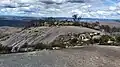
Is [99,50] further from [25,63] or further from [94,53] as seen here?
[25,63]

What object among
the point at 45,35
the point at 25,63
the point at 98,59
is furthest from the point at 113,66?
the point at 45,35

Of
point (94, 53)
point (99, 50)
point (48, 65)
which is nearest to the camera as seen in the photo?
point (48, 65)

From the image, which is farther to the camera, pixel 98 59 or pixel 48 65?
pixel 98 59

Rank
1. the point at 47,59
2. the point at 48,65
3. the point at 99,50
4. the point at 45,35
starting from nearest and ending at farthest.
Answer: the point at 48,65 < the point at 47,59 < the point at 99,50 < the point at 45,35

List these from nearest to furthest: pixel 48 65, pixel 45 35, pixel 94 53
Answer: pixel 48 65 < pixel 94 53 < pixel 45 35

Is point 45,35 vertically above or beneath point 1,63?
beneath

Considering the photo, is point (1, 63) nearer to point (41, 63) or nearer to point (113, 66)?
point (41, 63)

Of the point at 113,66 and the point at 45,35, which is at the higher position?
the point at 113,66

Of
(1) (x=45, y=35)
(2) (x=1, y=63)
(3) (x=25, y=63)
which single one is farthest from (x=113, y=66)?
(1) (x=45, y=35)

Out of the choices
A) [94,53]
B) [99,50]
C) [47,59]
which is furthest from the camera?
[99,50]
